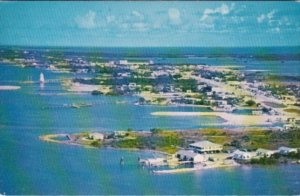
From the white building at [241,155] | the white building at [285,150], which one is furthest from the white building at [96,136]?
the white building at [285,150]

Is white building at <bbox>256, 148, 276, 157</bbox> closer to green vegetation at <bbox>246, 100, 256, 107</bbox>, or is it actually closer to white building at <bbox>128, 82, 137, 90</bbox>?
green vegetation at <bbox>246, 100, 256, 107</bbox>

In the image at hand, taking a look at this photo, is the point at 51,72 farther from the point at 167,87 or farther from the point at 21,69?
the point at 167,87

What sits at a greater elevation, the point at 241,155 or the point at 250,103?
the point at 250,103

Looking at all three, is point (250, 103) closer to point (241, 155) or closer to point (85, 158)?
point (241, 155)

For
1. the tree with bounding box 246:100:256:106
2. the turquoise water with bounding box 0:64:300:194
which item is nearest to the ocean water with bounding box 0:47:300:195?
the turquoise water with bounding box 0:64:300:194

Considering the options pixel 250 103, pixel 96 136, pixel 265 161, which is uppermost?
pixel 250 103

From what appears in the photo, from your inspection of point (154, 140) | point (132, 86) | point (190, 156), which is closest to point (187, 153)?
point (190, 156)

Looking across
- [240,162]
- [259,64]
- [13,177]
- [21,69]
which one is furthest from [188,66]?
[13,177]

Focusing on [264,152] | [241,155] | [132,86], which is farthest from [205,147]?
[132,86]
